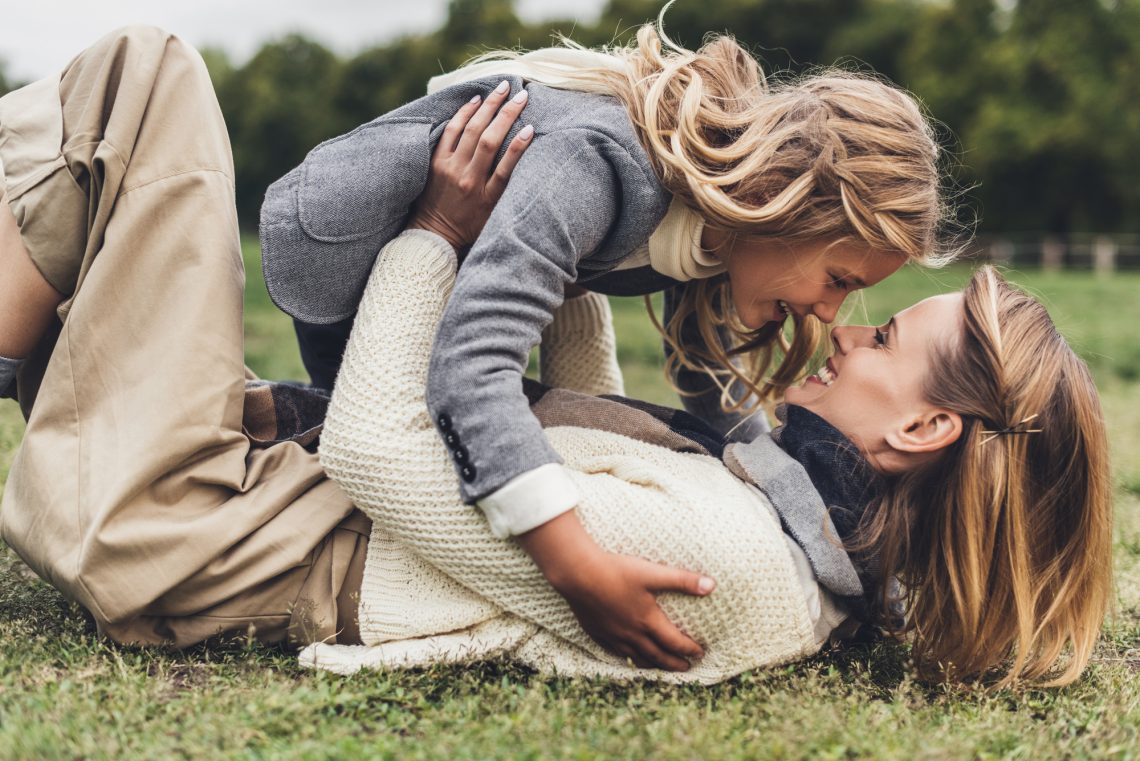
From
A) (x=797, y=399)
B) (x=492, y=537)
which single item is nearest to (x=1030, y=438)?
(x=797, y=399)

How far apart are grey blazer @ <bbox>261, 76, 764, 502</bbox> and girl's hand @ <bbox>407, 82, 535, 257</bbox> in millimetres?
45

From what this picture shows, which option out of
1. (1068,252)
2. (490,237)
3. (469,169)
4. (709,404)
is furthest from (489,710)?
(1068,252)

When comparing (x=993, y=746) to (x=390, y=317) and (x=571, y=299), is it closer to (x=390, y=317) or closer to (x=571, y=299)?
(x=390, y=317)

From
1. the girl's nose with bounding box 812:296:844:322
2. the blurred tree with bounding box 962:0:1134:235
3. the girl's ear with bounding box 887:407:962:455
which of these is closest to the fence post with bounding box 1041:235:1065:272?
the blurred tree with bounding box 962:0:1134:235

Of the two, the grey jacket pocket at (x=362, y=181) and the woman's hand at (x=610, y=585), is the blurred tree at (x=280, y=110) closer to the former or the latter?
the grey jacket pocket at (x=362, y=181)

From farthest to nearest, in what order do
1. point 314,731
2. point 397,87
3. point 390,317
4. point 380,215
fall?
point 397,87, point 380,215, point 390,317, point 314,731

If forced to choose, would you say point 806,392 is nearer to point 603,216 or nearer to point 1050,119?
point 603,216

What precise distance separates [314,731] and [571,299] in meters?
1.85

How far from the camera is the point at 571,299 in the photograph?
3.53m

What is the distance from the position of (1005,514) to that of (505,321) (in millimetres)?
1320

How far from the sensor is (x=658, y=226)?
2.79 m

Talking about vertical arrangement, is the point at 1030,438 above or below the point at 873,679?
above

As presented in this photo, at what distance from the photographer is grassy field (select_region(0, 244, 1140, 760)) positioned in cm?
196

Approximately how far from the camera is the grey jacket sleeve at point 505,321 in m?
2.23
